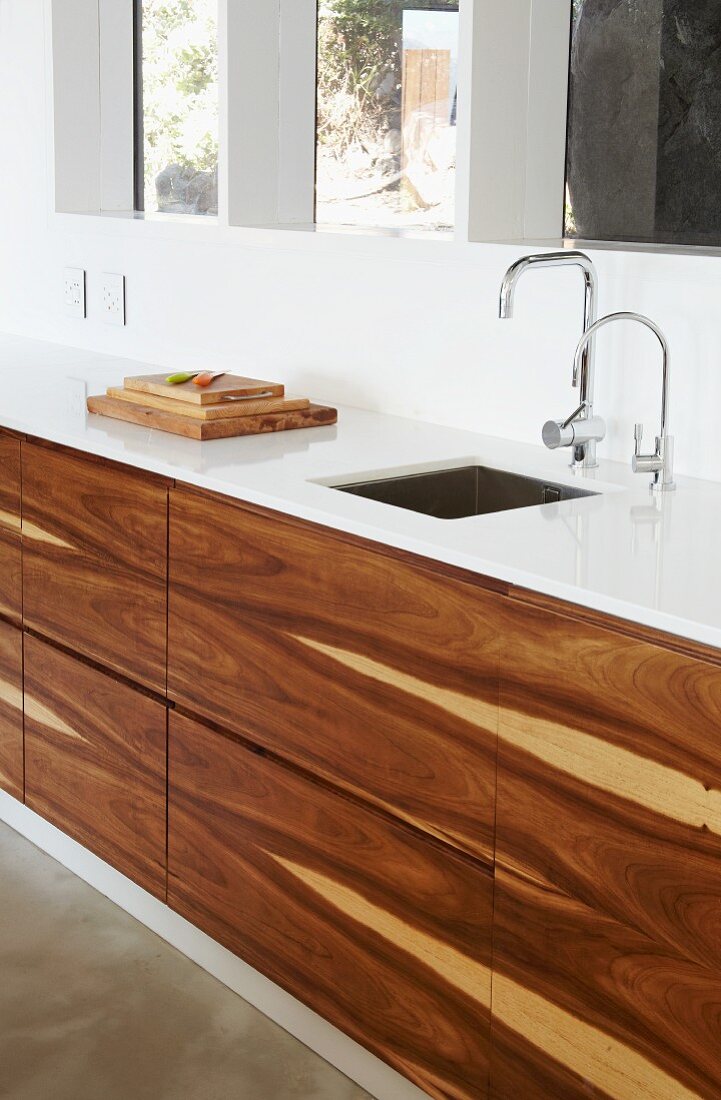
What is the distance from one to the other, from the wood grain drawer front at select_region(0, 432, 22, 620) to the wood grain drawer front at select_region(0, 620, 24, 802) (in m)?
0.06

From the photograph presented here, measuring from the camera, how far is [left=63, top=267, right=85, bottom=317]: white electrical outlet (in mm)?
3125

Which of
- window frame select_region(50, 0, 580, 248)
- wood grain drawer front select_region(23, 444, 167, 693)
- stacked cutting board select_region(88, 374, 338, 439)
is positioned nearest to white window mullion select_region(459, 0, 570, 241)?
window frame select_region(50, 0, 580, 248)

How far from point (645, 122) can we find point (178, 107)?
1409 millimetres

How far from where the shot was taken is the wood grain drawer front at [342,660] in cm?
152

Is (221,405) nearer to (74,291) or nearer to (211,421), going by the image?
(211,421)

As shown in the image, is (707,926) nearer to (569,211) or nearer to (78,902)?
(569,211)

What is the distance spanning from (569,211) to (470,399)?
36 centimetres

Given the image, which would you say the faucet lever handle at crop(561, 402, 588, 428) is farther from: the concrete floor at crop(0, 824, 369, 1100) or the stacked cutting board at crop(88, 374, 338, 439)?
the concrete floor at crop(0, 824, 369, 1100)

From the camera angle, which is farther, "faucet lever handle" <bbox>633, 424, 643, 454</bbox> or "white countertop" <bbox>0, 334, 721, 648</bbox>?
"faucet lever handle" <bbox>633, 424, 643, 454</bbox>

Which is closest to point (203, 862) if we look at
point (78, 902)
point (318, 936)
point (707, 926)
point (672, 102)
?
point (318, 936)

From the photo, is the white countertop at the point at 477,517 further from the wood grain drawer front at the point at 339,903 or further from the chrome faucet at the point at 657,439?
the wood grain drawer front at the point at 339,903

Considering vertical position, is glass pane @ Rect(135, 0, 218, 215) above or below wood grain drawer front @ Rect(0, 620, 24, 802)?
above

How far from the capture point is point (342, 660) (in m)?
1.68

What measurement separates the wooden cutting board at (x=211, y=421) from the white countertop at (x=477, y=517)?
25 mm
